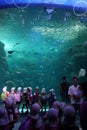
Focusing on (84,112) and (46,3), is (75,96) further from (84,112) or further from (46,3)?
(46,3)

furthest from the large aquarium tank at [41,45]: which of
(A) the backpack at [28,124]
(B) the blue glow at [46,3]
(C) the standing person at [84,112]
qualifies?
(A) the backpack at [28,124]

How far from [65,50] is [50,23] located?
4547 mm

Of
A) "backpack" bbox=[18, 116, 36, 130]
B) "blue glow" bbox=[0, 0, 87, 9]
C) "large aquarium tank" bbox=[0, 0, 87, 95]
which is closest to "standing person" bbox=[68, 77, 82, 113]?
"backpack" bbox=[18, 116, 36, 130]

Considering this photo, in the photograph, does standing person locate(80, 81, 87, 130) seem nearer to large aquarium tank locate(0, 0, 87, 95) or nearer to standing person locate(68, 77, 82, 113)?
standing person locate(68, 77, 82, 113)

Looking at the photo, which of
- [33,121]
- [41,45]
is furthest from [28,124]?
[41,45]

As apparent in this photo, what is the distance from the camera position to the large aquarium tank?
24.0 m

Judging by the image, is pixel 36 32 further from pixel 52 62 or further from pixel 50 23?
A: pixel 52 62

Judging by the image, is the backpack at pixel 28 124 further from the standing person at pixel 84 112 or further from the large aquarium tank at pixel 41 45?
the large aquarium tank at pixel 41 45

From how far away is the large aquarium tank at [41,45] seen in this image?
24.0 m

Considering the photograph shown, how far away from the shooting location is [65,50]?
28875mm

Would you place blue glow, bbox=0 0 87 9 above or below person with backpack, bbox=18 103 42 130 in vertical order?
above

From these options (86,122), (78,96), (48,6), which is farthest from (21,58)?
(86,122)

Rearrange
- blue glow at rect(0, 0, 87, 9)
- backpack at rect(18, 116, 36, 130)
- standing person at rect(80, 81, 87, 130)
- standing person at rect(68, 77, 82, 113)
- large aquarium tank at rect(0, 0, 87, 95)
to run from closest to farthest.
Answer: standing person at rect(80, 81, 87, 130), backpack at rect(18, 116, 36, 130), standing person at rect(68, 77, 82, 113), blue glow at rect(0, 0, 87, 9), large aquarium tank at rect(0, 0, 87, 95)

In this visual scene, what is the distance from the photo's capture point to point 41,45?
27.5 metres
